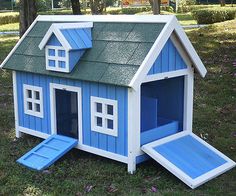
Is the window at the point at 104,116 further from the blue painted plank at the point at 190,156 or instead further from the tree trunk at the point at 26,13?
the tree trunk at the point at 26,13

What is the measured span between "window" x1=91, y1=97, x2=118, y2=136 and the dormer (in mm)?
539

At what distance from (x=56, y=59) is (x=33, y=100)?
2.79ft

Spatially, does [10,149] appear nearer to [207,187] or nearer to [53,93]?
[53,93]

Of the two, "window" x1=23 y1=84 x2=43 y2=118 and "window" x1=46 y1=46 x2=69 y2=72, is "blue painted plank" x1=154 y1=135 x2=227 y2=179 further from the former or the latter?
"window" x1=23 y1=84 x2=43 y2=118

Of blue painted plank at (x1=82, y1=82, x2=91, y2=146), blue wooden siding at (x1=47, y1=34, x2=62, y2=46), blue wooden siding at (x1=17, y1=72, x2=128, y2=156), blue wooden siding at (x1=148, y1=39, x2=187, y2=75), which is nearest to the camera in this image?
blue wooden siding at (x1=17, y1=72, x2=128, y2=156)

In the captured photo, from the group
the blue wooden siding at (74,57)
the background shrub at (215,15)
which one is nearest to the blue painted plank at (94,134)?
the blue wooden siding at (74,57)

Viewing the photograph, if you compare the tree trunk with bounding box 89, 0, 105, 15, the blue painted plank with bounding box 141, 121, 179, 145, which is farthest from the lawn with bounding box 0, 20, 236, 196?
the tree trunk with bounding box 89, 0, 105, 15

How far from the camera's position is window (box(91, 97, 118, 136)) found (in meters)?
5.11

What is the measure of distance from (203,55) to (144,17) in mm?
6630

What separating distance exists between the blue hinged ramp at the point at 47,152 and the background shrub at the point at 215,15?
16.4 m

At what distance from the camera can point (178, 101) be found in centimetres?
582

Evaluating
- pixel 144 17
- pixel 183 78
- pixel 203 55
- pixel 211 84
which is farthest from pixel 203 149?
pixel 203 55

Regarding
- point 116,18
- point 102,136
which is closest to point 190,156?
point 102,136

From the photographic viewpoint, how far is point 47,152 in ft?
18.1
